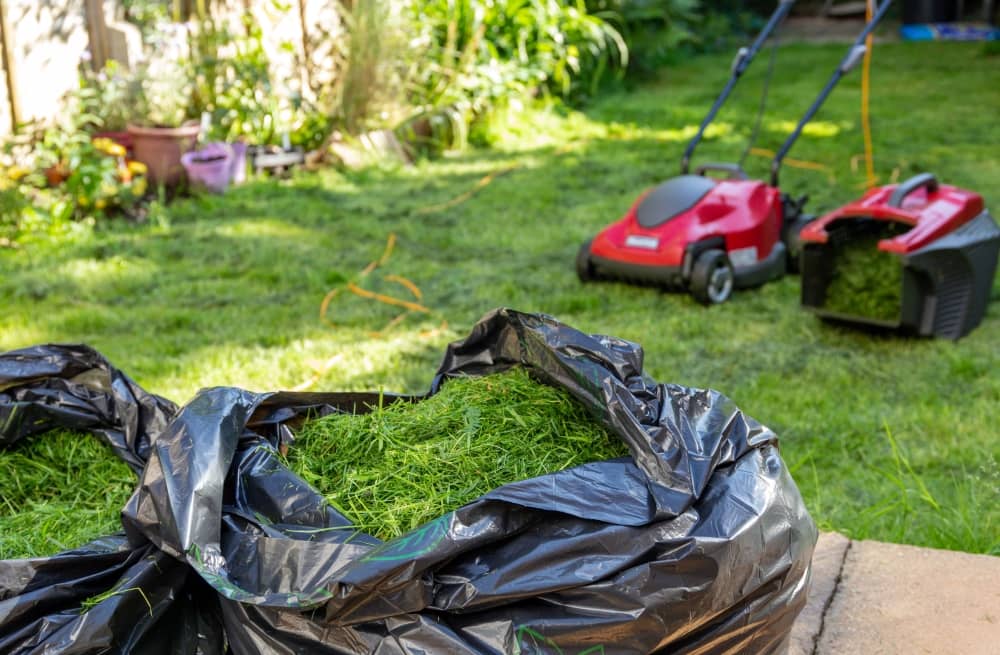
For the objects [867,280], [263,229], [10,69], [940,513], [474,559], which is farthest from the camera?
[10,69]

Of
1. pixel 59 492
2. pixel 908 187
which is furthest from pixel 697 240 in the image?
pixel 59 492

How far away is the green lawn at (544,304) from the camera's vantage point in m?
2.69

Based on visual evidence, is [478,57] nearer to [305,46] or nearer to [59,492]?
[305,46]

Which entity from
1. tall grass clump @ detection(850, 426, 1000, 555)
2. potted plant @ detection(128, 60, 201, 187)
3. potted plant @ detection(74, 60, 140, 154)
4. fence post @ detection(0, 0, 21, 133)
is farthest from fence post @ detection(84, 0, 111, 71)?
tall grass clump @ detection(850, 426, 1000, 555)

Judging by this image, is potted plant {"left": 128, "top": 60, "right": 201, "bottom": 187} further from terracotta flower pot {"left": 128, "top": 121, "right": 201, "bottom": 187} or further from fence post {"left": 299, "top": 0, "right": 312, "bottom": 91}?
fence post {"left": 299, "top": 0, "right": 312, "bottom": 91}

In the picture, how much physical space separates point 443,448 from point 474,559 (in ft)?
1.01

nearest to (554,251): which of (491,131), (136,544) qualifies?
(491,131)

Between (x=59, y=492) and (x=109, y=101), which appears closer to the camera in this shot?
(x=59, y=492)

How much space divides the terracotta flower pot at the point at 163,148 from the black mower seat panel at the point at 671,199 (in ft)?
8.55

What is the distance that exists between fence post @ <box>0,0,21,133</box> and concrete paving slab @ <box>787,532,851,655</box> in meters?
4.43

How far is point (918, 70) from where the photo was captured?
27.6ft

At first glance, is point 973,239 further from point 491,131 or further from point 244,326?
point 491,131

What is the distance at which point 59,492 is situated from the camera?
202cm

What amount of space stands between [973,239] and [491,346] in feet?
6.28
